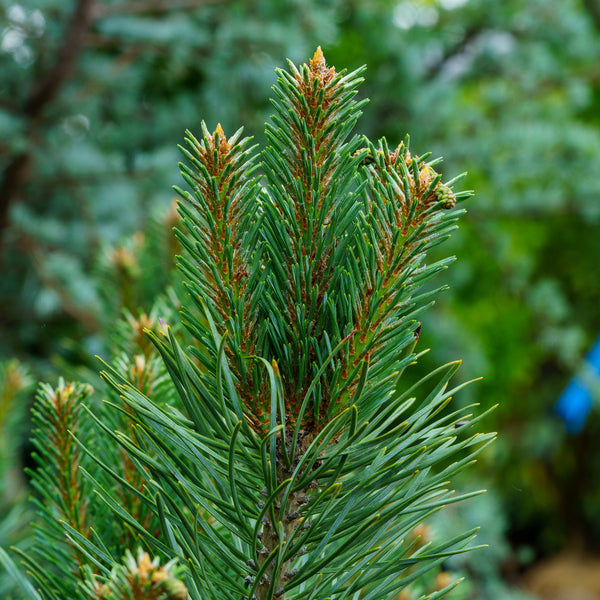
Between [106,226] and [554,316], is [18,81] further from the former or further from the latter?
[554,316]

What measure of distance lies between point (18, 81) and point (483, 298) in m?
2.09

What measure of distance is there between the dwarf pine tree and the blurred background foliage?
30 centimetres

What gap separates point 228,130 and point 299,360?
1.33 meters

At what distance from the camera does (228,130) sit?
151 cm

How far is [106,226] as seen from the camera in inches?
48.1

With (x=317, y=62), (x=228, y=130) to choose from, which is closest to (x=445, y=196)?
(x=317, y=62)

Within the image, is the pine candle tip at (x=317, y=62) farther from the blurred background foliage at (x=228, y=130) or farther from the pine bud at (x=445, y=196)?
the blurred background foliage at (x=228, y=130)

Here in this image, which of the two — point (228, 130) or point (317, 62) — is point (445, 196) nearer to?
point (317, 62)

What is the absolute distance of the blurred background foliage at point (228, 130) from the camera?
41.4 inches

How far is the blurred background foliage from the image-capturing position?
1052 millimetres

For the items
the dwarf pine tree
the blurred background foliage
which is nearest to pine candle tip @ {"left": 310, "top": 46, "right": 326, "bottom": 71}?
the dwarf pine tree

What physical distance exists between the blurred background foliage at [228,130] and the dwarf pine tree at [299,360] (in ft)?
0.98

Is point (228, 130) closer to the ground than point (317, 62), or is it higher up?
higher up

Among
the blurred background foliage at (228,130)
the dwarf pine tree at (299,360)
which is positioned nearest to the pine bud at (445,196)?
the dwarf pine tree at (299,360)
